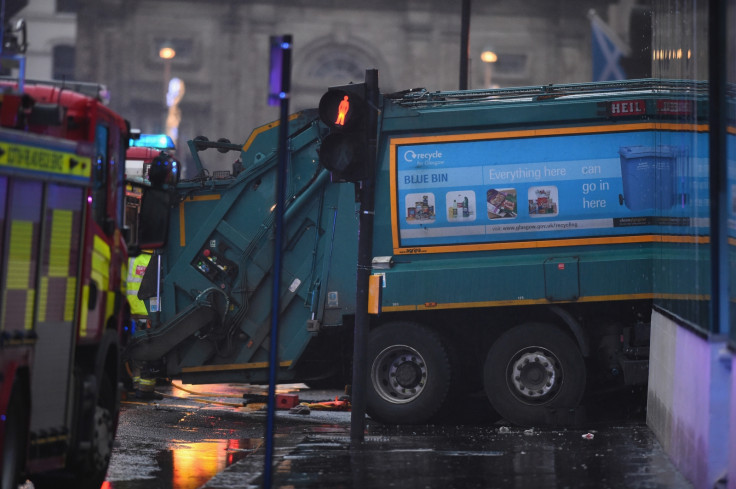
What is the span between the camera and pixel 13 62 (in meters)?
8.38

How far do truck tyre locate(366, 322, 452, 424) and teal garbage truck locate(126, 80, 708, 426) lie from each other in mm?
14

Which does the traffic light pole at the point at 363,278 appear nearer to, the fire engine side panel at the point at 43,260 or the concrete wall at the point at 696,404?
the concrete wall at the point at 696,404

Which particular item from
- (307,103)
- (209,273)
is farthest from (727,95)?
(307,103)

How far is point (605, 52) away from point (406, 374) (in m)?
12.0

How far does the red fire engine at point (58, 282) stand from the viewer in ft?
25.9

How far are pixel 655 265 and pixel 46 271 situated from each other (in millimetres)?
6872

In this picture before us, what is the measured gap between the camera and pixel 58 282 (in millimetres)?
8492

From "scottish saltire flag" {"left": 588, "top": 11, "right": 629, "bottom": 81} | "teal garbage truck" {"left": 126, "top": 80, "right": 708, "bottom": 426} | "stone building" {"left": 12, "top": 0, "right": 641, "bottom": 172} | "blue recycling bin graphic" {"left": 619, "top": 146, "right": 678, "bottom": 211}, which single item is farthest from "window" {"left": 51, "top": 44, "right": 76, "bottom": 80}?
"blue recycling bin graphic" {"left": 619, "top": 146, "right": 678, "bottom": 211}

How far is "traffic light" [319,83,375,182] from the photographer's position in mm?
12242

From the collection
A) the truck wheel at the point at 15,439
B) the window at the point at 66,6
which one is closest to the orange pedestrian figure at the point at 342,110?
the truck wheel at the point at 15,439

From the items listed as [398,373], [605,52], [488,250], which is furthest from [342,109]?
[605,52]

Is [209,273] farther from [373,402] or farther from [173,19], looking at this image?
[173,19]

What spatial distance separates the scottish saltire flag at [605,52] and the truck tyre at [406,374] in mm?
11262

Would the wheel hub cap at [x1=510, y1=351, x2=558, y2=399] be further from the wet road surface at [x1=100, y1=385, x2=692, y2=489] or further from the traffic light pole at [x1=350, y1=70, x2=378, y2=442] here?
the traffic light pole at [x1=350, y1=70, x2=378, y2=442]
